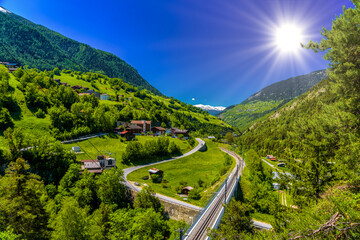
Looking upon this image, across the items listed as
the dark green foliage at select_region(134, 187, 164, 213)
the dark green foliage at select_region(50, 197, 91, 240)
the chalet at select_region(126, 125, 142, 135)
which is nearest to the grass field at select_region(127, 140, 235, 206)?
the dark green foliage at select_region(134, 187, 164, 213)

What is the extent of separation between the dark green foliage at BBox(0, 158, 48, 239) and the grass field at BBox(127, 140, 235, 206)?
77.5 feet

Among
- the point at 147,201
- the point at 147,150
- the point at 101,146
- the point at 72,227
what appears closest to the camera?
the point at 72,227

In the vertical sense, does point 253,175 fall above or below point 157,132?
below

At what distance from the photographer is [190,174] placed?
60812mm

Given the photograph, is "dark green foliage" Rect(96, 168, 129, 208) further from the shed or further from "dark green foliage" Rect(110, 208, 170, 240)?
the shed

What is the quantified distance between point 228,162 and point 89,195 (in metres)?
55.6

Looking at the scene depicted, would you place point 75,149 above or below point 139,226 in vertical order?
above

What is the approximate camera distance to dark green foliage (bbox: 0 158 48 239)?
82.2ft

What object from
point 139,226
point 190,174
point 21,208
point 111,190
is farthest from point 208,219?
point 21,208

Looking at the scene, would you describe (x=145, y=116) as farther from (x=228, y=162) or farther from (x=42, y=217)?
(x=42, y=217)

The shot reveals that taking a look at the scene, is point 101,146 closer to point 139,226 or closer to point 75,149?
point 75,149

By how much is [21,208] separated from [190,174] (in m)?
46.7

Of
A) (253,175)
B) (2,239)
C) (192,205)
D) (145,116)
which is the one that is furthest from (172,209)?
(145,116)

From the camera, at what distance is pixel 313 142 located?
48.4ft
